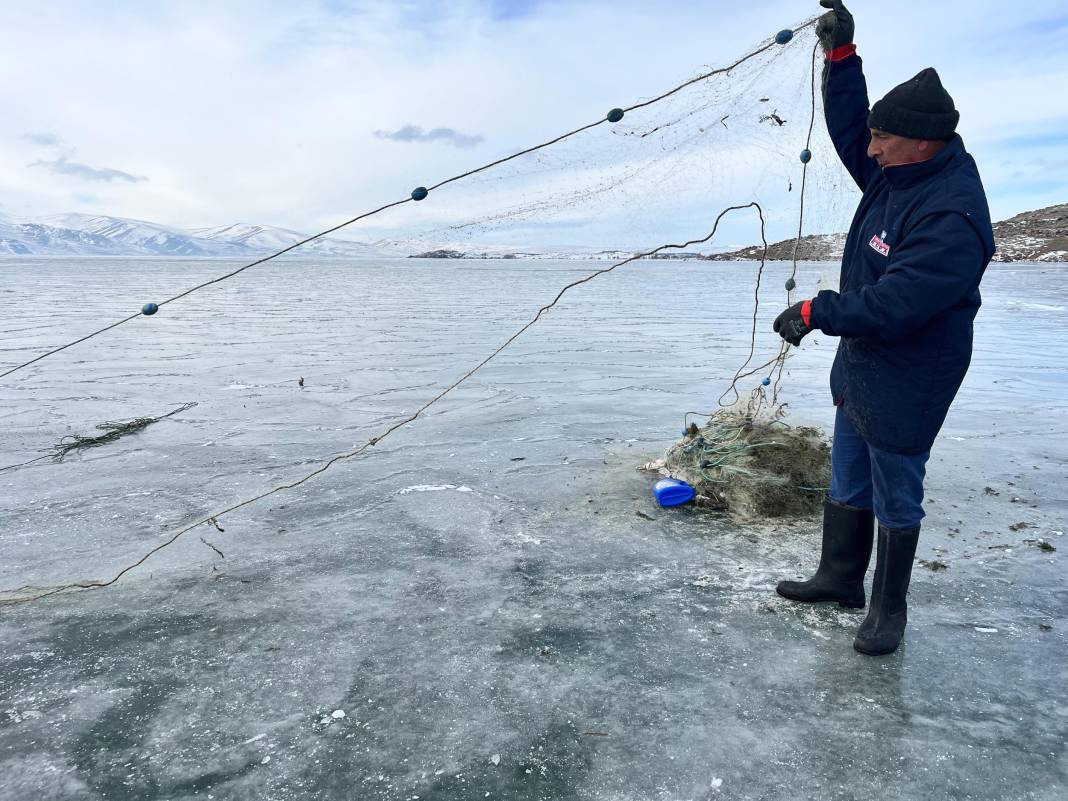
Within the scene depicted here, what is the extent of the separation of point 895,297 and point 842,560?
140 centimetres

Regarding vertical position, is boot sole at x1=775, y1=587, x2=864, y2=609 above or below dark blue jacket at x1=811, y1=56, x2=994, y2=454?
below

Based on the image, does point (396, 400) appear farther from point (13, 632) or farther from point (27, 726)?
Answer: point (27, 726)

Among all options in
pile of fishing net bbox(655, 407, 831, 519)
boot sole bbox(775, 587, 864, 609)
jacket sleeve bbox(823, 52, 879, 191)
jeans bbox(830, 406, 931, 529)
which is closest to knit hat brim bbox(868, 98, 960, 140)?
jacket sleeve bbox(823, 52, 879, 191)

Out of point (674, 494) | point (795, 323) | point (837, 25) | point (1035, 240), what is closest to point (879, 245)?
point (795, 323)

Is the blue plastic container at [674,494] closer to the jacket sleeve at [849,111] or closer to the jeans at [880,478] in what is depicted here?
the jeans at [880,478]

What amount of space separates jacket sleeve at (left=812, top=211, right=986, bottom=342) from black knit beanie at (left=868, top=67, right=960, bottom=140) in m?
0.35

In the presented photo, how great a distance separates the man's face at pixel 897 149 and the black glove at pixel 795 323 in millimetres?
631

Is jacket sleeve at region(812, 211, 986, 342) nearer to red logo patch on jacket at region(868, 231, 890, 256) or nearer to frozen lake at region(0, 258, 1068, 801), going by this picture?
red logo patch on jacket at region(868, 231, 890, 256)

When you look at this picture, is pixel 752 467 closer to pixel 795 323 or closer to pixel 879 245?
pixel 795 323

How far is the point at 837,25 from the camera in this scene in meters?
3.22

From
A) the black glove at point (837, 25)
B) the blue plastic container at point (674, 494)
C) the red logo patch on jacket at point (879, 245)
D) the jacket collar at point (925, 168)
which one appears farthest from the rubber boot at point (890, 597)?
the black glove at point (837, 25)

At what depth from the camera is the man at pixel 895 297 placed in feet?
8.64

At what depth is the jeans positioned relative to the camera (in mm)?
A: 2973

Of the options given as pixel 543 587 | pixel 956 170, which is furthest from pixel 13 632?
pixel 956 170
